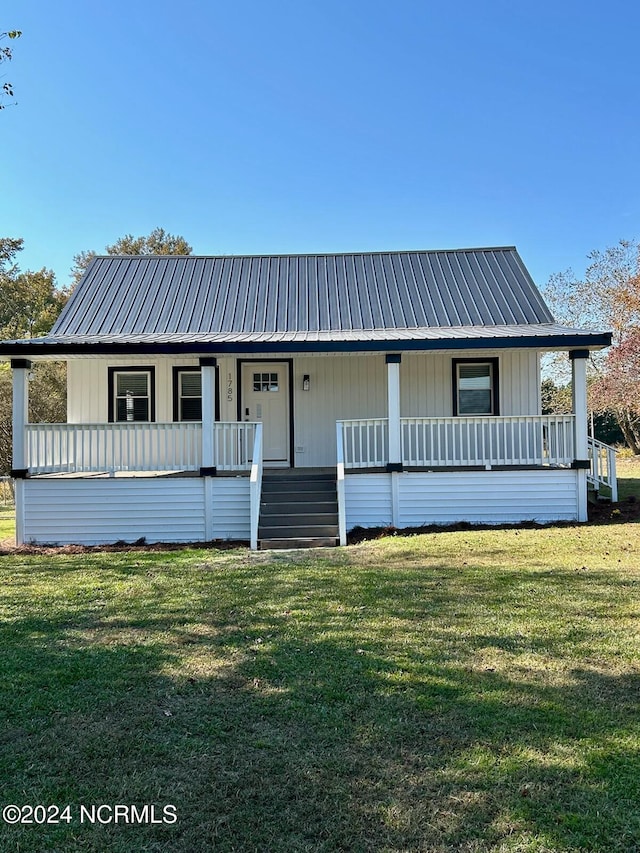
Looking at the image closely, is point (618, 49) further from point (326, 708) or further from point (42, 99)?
point (326, 708)

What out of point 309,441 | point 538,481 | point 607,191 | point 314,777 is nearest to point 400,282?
point 309,441

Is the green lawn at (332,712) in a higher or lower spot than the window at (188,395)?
lower

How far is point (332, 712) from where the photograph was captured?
3201mm

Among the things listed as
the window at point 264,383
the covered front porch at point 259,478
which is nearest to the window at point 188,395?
the window at point 264,383

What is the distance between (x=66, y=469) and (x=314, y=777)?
846cm

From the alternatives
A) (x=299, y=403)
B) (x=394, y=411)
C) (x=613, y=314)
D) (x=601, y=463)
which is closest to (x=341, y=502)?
(x=394, y=411)

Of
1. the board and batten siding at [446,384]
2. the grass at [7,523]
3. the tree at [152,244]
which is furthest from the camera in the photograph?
the tree at [152,244]

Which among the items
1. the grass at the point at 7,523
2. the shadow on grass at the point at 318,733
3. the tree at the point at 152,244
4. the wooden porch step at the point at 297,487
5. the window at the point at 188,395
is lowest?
the grass at the point at 7,523

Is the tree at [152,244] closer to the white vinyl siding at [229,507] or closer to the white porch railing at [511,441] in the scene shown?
the white vinyl siding at [229,507]

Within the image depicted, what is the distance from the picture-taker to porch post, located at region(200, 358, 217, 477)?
31.6 ft

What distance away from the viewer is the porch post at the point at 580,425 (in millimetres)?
9773

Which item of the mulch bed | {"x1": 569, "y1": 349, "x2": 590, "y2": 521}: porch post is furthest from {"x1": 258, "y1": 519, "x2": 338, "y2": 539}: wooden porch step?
{"x1": 569, "y1": 349, "x2": 590, "y2": 521}: porch post

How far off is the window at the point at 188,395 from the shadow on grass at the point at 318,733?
24.8ft

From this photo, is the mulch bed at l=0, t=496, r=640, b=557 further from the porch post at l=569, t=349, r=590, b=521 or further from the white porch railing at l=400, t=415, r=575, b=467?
the white porch railing at l=400, t=415, r=575, b=467
